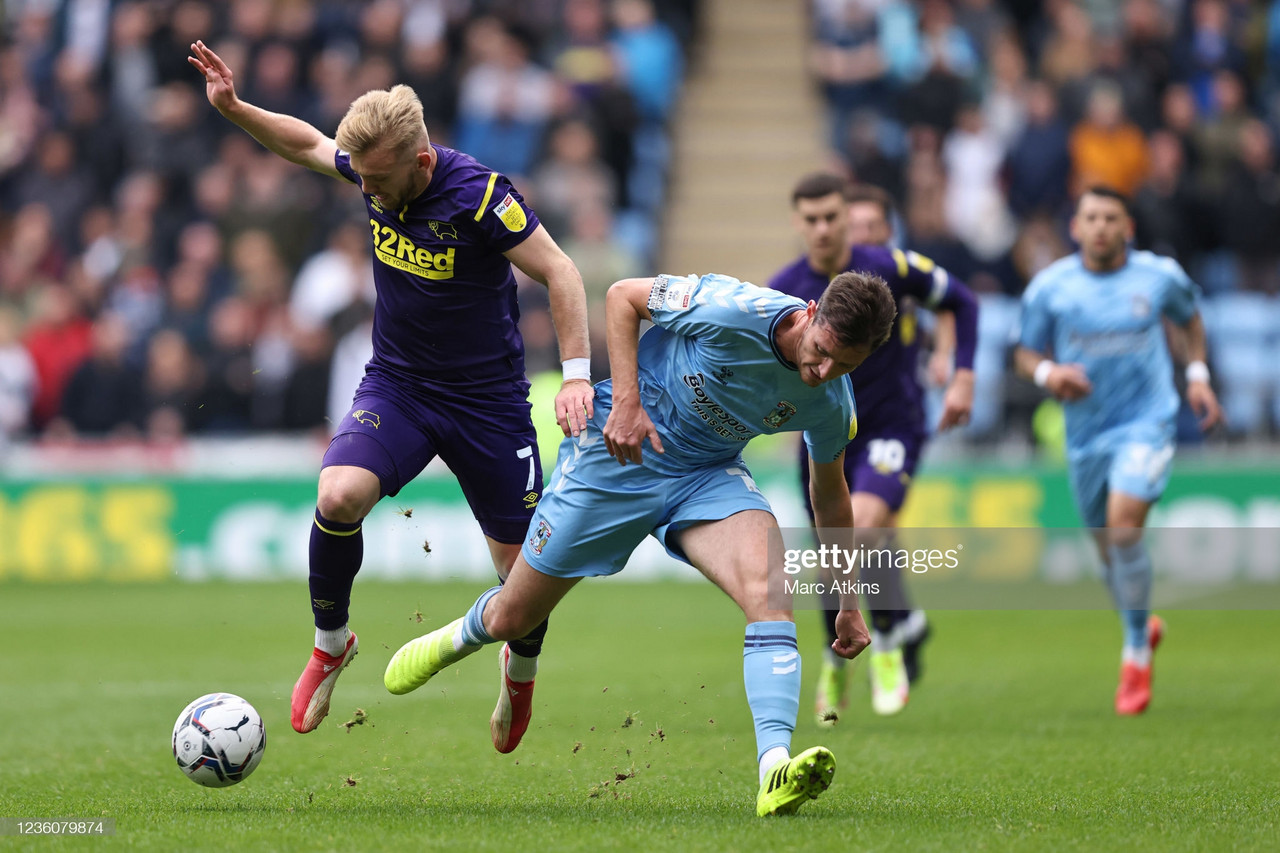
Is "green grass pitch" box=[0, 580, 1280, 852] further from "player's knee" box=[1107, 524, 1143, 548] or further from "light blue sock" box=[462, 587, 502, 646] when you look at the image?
"player's knee" box=[1107, 524, 1143, 548]

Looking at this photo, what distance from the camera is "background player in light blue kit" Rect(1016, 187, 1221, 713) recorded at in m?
9.00

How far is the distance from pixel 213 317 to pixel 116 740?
959 centimetres

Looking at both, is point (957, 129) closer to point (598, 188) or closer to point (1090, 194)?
point (598, 188)

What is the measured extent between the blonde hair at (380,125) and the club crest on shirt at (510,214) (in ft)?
1.38

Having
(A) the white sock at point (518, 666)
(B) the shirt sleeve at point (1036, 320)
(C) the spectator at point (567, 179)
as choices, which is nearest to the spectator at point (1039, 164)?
(C) the spectator at point (567, 179)

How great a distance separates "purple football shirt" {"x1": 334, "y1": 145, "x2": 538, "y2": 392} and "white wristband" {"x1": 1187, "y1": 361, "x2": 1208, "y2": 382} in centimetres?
435

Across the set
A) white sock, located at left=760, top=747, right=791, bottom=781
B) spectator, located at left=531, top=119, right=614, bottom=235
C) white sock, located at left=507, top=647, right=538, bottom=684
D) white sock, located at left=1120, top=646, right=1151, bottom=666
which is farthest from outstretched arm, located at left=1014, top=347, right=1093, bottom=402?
spectator, located at left=531, top=119, right=614, bottom=235

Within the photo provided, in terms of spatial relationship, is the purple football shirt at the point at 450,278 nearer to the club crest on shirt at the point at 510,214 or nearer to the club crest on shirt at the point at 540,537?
the club crest on shirt at the point at 510,214

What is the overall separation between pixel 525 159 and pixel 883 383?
9.83 m

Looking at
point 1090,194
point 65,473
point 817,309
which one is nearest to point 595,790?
point 817,309

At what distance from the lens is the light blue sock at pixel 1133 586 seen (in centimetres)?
902

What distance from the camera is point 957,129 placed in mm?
17578

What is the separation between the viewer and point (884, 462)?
8.91 m

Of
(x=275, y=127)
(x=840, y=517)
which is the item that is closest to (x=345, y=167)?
(x=275, y=127)
